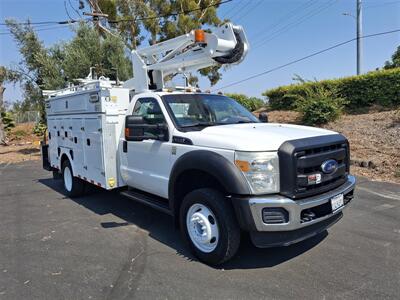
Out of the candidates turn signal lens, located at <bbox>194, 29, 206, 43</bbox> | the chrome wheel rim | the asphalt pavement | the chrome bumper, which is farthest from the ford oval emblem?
turn signal lens, located at <bbox>194, 29, 206, 43</bbox>

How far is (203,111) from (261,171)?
1677 millimetres

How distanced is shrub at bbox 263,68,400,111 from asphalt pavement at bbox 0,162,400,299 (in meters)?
8.26

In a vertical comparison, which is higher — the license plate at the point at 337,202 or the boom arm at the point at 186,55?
the boom arm at the point at 186,55

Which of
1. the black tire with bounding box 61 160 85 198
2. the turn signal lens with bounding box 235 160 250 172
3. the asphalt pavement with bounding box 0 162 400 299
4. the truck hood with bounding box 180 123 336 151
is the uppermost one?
the truck hood with bounding box 180 123 336 151

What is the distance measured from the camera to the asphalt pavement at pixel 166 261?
338cm

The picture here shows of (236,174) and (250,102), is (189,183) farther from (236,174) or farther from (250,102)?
(250,102)

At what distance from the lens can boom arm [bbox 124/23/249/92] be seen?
205 inches

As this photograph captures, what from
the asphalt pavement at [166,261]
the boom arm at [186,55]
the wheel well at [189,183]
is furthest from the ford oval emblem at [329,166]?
the boom arm at [186,55]

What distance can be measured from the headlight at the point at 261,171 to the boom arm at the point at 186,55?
2.27 metres

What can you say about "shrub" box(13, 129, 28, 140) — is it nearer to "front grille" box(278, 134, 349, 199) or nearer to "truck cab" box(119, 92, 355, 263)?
"truck cab" box(119, 92, 355, 263)

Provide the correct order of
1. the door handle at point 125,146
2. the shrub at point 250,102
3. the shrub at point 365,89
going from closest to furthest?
1. the door handle at point 125,146
2. the shrub at point 365,89
3. the shrub at point 250,102

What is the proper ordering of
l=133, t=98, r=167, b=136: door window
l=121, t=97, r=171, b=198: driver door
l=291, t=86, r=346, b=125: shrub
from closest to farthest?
1. l=121, t=97, r=171, b=198: driver door
2. l=133, t=98, r=167, b=136: door window
3. l=291, t=86, r=346, b=125: shrub

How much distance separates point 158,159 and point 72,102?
3018 mm

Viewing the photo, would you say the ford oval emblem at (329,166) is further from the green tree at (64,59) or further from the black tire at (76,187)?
the green tree at (64,59)
